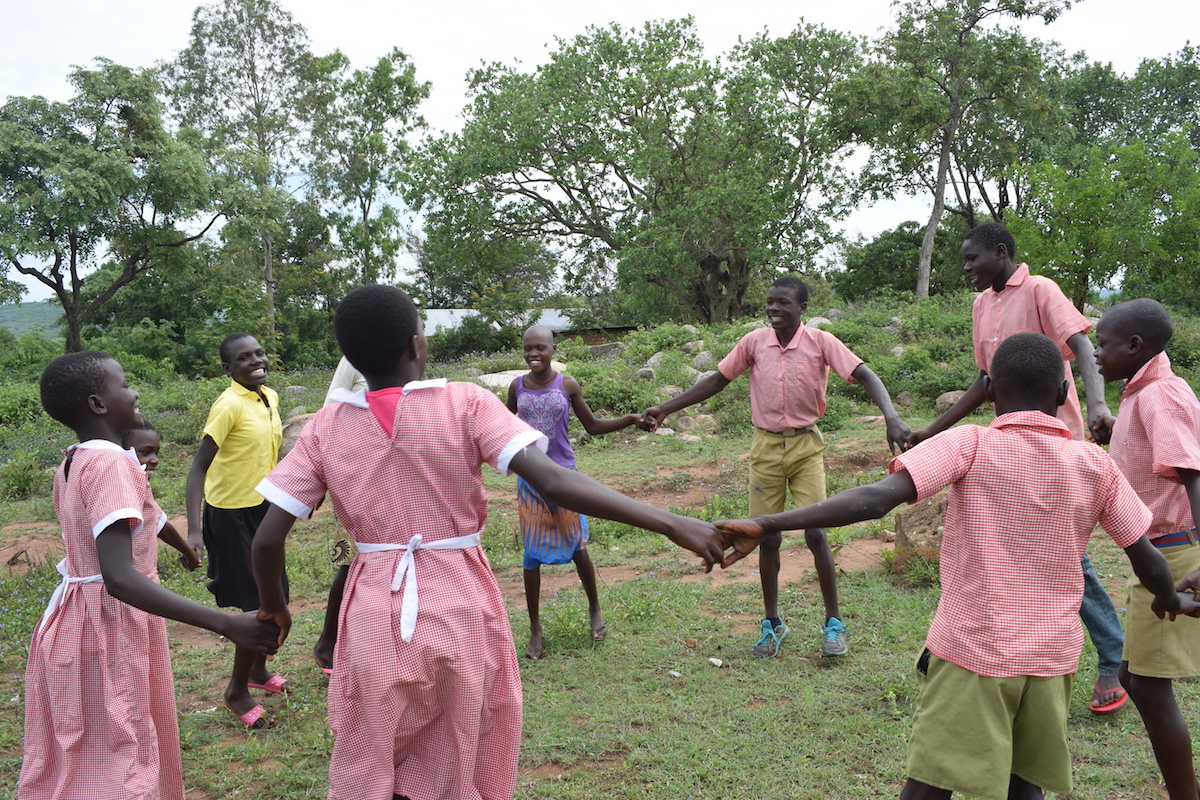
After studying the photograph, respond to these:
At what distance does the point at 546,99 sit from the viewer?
79.8ft

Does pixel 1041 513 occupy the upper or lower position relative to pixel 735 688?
upper

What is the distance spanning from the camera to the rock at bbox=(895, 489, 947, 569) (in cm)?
550

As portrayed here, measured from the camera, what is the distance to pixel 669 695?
4043mm

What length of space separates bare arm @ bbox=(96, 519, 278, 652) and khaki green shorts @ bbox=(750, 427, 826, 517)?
286cm

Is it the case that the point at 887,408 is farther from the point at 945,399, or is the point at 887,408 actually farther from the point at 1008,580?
the point at 945,399

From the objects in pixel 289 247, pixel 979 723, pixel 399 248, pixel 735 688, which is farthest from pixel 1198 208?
pixel 289 247

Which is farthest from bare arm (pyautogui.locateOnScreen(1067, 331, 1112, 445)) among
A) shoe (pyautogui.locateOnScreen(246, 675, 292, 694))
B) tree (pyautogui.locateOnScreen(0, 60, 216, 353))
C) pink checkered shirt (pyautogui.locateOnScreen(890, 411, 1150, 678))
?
tree (pyautogui.locateOnScreen(0, 60, 216, 353))

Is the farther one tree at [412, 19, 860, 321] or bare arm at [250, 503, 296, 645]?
tree at [412, 19, 860, 321]

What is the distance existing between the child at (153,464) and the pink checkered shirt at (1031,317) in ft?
12.0

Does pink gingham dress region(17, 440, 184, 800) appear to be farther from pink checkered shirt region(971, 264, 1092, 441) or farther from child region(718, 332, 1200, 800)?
pink checkered shirt region(971, 264, 1092, 441)

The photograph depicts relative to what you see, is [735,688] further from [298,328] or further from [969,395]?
[298,328]

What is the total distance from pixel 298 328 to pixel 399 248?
15.2 ft

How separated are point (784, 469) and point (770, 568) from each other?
532mm

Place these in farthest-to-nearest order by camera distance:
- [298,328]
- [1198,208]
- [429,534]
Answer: [298,328] → [1198,208] → [429,534]
